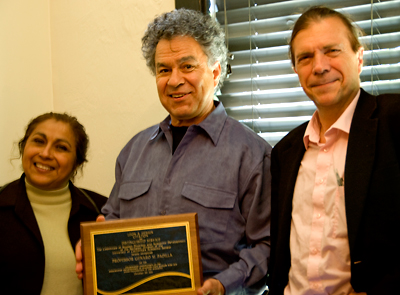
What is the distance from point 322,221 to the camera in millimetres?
1479

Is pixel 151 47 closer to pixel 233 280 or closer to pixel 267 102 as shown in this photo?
pixel 267 102

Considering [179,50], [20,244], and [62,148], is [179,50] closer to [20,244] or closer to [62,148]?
[62,148]

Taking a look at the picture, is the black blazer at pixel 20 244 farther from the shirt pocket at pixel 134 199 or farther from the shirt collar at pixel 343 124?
the shirt collar at pixel 343 124

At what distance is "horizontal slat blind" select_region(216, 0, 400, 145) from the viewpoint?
212 centimetres

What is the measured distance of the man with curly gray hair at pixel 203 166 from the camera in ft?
5.86

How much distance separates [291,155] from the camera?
5.54ft

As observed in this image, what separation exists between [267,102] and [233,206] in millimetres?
753

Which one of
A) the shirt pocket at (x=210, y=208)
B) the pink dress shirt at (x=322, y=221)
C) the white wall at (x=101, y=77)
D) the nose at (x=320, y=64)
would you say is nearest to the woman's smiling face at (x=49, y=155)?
the white wall at (x=101, y=77)

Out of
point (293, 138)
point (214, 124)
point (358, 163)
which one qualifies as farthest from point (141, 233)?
point (358, 163)

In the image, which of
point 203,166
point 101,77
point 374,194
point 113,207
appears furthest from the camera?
point 101,77

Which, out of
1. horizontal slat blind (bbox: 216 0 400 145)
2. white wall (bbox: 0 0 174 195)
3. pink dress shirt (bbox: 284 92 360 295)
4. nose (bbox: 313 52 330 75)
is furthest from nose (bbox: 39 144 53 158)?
nose (bbox: 313 52 330 75)

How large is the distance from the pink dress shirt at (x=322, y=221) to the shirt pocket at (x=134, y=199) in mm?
687

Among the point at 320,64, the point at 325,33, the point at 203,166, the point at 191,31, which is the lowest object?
the point at 203,166

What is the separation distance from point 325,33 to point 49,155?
1397 mm
